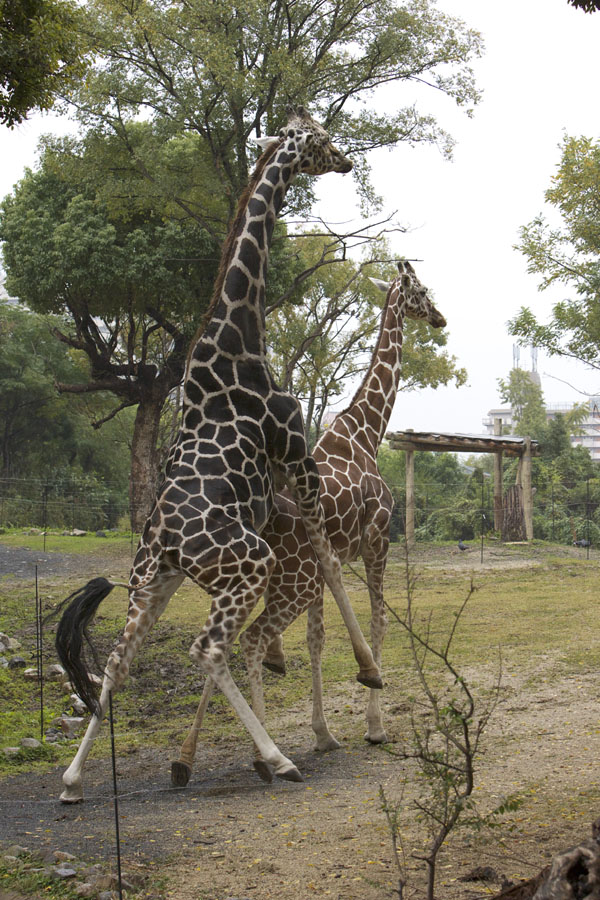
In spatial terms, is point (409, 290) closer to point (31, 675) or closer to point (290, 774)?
point (290, 774)

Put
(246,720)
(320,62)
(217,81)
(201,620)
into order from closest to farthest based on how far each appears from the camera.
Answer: (246,720)
(201,620)
(217,81)
(320,62)

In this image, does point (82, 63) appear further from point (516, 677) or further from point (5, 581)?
point (5, 581)

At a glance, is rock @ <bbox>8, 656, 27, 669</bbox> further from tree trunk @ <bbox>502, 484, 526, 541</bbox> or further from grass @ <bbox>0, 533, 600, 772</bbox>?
tree trunk @ <bbox>502, 484, 526, 541</bbox>

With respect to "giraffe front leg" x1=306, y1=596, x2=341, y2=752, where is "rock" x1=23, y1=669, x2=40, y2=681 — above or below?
below

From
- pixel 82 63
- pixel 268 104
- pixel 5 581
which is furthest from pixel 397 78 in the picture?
pixel 5 581

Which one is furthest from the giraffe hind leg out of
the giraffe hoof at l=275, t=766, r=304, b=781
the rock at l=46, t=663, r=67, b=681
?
the rock at l=46, t=663, r=67, b=681

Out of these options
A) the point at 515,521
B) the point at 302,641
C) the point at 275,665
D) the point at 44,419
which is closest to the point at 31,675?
the point at 275,665

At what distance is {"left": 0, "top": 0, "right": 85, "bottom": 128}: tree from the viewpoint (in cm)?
650

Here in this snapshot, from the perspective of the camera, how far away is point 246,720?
205 inches

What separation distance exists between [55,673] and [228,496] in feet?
13.8

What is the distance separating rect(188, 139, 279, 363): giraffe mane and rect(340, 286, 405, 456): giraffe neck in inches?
73.5

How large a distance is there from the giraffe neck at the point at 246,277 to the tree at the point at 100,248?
10.2 metres

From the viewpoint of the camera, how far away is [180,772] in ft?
18.5

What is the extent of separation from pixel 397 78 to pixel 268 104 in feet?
7.80
